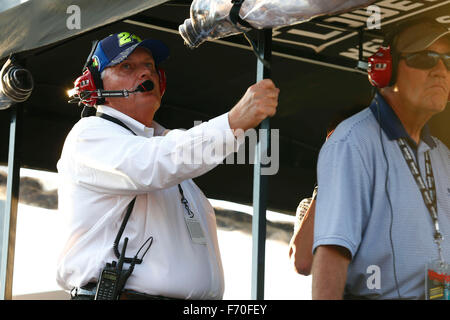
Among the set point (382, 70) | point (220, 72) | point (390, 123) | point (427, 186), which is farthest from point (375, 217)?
point (220, 72)

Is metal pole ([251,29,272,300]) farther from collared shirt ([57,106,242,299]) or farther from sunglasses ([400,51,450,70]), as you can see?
sunglasses ([400,51,450,70])

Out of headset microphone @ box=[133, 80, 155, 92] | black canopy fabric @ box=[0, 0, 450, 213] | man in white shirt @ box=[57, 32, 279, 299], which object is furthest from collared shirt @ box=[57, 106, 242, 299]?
black canopy fabric @ box=[0, 0, 450, 213]

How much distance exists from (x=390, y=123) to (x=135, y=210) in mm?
1046

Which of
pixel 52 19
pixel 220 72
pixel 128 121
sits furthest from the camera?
pixel 220 72

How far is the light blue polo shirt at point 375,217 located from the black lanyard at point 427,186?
14 millimetres

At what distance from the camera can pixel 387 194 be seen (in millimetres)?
2016

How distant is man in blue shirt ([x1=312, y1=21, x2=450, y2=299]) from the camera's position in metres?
1.96

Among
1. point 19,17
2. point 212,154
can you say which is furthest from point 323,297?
point 19,17

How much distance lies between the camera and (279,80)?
4332 millimetres

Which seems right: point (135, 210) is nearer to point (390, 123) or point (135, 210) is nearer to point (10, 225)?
point (390, 123)

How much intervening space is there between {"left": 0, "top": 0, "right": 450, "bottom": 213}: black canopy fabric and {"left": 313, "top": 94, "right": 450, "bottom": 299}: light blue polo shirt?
3.12ft

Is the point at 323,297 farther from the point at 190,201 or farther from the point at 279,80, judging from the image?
the point at 279,80
